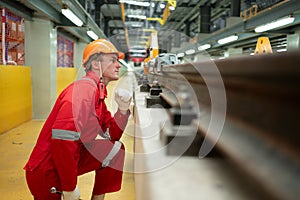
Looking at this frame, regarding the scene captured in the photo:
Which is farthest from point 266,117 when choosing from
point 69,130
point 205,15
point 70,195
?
point 205,15

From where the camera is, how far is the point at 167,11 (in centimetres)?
1119

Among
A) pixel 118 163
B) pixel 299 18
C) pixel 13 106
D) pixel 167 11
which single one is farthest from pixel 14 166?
pixel 167 11

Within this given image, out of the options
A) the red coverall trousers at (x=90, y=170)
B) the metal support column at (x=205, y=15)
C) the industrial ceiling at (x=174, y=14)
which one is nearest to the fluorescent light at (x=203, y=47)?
the industrial ceiling at (x=174, y=14)

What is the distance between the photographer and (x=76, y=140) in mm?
1448

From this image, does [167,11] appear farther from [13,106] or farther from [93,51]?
[93,51]

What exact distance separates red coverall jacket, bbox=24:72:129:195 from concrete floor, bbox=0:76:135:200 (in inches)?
42.5

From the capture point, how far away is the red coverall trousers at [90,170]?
154 cm

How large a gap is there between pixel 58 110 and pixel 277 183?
1302 millimetres

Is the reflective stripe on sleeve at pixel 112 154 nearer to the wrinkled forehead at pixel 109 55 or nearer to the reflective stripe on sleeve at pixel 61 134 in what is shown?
the reflective stripe on sleeve at pixel 61 134

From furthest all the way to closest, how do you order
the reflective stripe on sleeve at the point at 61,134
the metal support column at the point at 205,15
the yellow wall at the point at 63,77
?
the metal support column at the point at 205,15 → the yellow wall at the point at 63,77 → the reflective stripe on sleeve at the point at 61,134

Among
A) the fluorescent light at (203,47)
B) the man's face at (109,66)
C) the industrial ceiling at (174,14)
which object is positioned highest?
the industrial ceiling at (174,14)

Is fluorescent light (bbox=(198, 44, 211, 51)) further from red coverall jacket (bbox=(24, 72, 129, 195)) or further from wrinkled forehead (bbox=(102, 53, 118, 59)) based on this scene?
red coverall jacket (bbox=(24, 72, 129, 195))

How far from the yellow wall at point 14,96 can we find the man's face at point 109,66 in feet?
11.5

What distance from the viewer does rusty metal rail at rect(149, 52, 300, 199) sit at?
0.43 meters
